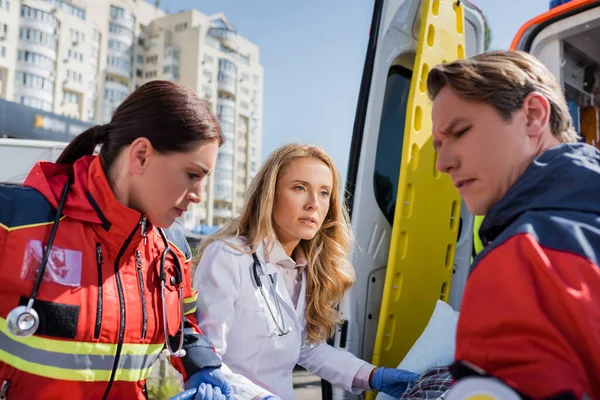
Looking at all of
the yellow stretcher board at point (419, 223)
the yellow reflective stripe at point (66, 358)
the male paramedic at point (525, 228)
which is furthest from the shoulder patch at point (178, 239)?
the yellow stretcher board at point (419, 223)

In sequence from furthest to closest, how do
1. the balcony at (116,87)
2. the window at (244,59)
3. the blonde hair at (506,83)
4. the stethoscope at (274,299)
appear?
the window at (244,59), the balcony at (116,87), the stethoscope at (274,299), the blonde hair at (506,83)

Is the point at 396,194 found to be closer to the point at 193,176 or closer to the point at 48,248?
the point at 193,176

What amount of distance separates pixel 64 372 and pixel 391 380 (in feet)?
4.90

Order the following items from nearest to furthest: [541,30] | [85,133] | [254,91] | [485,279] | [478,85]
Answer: [485,279] → [478,85] → [85,133] → [541,30] → [254,91]

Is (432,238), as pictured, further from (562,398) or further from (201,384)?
(562,398)

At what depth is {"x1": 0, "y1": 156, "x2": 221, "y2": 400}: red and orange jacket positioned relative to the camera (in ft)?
4.36

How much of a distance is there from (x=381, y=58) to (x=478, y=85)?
1.73m

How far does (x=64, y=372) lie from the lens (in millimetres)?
1371

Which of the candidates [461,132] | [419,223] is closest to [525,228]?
[461,132]

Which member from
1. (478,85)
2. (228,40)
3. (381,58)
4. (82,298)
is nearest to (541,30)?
(381,58)

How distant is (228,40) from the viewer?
54344 millimetres

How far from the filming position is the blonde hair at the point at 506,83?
120 cm

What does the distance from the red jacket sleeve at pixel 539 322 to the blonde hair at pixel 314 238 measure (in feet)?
4.60

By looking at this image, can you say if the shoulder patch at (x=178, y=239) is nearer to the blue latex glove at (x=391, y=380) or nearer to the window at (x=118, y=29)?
the blue latex glove at (x=391, y=380)
